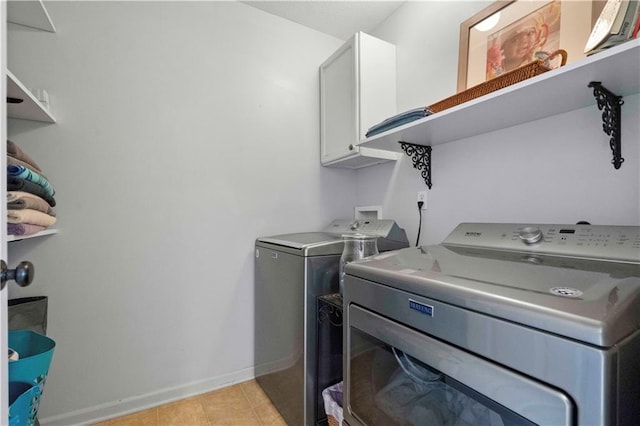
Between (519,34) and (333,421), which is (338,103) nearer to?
(519,34)

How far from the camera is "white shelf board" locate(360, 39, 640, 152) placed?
799 mm

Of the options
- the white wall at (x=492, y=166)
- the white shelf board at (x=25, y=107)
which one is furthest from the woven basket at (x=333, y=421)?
the white shelf board at (x=25, y=107)

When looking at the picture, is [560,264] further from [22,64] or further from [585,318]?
Answer: [22,64]

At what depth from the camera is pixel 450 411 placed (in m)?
0.77

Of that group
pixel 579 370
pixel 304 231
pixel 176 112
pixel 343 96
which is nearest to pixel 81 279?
pixel 176 112

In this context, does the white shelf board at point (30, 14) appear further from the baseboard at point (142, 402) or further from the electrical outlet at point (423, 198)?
the electrical outlet at point (423, 198)

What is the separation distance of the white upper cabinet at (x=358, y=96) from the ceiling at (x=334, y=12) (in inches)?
10.4

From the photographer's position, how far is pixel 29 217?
1.07 meters

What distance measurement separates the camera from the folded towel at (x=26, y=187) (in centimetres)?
101

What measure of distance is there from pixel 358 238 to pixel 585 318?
0.86 meters

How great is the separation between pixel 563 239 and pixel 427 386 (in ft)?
2.12

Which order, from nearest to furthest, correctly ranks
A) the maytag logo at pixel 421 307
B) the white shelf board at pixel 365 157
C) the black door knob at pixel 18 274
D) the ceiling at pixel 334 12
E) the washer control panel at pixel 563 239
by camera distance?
the black door knob at pixel 18 274, the maytag logo at pixel 421 307, the washer control panel at pixel 563 239, the white shelf board at pixel 365 157, the ceiling at pixel 334 12

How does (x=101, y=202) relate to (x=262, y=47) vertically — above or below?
below

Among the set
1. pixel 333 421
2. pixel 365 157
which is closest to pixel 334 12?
pixel 365 157
